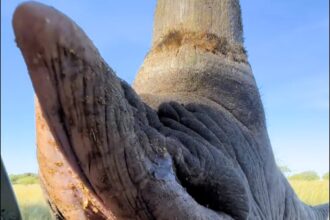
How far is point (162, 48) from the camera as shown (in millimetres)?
3287

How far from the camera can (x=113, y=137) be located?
157 cm

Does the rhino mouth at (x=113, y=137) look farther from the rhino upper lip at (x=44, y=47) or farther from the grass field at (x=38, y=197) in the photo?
the grass field at (x=38, y=197)

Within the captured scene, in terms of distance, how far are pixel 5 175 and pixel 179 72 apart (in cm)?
189

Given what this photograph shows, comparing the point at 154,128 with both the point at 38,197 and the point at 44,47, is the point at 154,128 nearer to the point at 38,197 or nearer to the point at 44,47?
the point at 44,47

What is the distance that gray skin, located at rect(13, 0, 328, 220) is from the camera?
1.40 meters

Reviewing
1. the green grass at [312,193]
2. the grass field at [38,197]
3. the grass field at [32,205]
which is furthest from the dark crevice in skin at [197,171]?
the green grass at [312,193]

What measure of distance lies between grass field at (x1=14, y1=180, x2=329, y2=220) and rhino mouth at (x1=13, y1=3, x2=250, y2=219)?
0.47m

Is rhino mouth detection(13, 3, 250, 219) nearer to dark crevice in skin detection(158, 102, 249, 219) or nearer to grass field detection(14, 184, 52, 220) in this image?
dark crevice in skin detection(158, 102, 249, 219)

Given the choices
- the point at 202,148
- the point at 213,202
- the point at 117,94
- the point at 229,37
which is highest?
the point at 229,37

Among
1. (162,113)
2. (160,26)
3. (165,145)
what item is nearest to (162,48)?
(160,26)

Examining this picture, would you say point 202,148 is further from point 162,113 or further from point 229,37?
point 229,37

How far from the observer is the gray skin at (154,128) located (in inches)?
55.2

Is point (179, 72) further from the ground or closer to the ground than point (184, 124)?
further from the ground

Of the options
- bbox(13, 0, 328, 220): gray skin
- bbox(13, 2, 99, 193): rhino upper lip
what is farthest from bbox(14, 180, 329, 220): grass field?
bbox(13, 2, 99, 193): rhino upper lip
